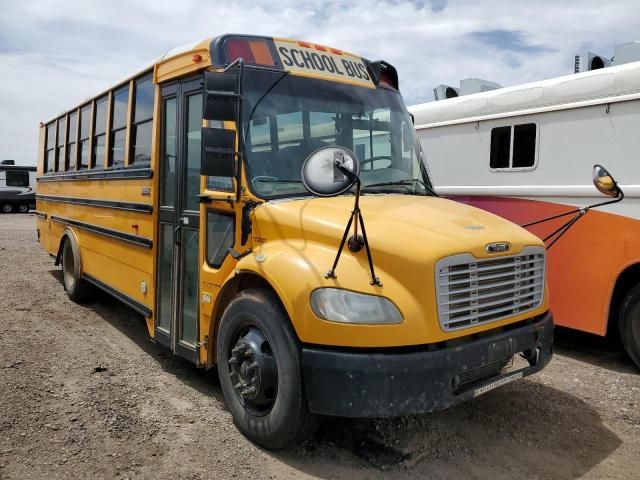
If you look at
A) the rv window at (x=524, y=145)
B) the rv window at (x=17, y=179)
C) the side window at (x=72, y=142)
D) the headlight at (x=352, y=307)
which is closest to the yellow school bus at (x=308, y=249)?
the headlight at (x=352, y=307)

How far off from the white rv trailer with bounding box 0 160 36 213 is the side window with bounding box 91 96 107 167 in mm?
23901

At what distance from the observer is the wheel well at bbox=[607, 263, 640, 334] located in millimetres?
5057

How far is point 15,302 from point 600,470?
677 centimetres

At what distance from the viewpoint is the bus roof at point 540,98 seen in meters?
5.02

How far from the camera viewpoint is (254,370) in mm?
3385

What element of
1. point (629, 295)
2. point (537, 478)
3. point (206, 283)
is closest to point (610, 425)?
point (537, 478)

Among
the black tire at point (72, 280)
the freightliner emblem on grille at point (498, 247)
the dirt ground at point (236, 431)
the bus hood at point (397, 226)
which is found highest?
the bus hood at point (397, 226)

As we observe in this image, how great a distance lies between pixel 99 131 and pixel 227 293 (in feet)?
11.6

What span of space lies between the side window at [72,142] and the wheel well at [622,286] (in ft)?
21.1

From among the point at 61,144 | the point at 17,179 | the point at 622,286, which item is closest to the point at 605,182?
the point at 622,286

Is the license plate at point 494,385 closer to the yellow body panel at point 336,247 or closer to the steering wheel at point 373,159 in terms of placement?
the yellow body panel at point 336,247

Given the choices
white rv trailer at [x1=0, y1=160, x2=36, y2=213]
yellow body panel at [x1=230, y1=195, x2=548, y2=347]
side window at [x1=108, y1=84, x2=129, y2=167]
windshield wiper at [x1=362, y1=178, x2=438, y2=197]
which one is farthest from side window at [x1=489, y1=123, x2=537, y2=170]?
white rv trailer at [x1=0, y1=160, x2=36, y2=213]

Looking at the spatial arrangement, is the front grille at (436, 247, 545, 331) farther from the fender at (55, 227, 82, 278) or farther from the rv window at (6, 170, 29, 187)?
the rv window at (6, 170, 29, 187)

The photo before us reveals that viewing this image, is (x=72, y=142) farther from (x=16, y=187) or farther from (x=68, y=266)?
(x=16, y=187)
